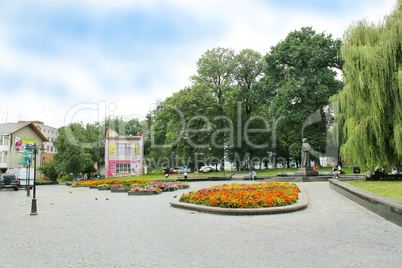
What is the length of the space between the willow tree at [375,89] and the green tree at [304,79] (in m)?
17.6

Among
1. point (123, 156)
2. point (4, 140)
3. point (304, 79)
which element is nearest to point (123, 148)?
point (123, 156)

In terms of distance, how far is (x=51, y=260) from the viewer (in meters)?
5.83

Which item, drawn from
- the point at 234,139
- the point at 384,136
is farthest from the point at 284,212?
the point at 234,139

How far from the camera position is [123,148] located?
60.2m

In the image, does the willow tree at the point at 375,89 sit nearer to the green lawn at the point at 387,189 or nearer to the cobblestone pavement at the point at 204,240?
the green lawn at the point at 387,189

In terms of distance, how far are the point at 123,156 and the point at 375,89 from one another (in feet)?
162

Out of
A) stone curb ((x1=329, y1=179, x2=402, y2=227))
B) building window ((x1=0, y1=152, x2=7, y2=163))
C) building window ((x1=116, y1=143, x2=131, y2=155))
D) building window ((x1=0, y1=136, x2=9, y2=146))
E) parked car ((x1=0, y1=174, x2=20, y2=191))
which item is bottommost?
parked car ((x1=0, y1=174, x2=20, y2=191))

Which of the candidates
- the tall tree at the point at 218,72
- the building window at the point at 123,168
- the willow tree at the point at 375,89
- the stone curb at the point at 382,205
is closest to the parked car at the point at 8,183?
the tall tree at the point at 218,72

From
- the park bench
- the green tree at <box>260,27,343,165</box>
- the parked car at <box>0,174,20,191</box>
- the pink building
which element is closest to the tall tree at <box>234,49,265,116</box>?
the green tree at <box>260,27,343,165</box>

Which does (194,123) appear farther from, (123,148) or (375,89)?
(375,89)

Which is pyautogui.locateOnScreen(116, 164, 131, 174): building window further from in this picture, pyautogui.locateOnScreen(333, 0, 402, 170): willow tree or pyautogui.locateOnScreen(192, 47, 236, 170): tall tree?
pyautogui.locateOnScreen(333, 0, 402, 170): willow tree

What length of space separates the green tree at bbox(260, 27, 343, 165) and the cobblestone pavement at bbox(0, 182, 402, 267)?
94.1 feet

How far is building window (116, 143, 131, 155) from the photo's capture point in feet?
197

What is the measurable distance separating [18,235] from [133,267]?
4.60m
